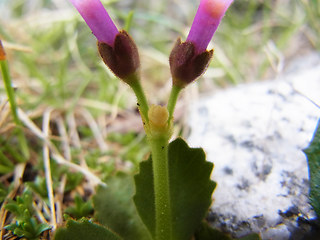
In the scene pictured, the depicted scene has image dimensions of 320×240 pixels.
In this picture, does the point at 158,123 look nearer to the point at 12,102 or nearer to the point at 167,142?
the point at 167,142

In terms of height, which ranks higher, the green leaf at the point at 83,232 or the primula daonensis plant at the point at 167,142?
the primula daonensis plant at the point at 167,142

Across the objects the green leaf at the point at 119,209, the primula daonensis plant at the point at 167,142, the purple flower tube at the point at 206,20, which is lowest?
the green leaf at the point at 119,209

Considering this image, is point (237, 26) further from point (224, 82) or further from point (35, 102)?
point (35, 102)

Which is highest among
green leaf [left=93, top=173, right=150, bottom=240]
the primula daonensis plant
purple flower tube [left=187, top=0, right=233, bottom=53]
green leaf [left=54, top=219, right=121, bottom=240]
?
purple flower tube [left=187, top=0, right=233, bottom=53]

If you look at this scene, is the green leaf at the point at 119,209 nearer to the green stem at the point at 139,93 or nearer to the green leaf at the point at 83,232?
the green leaf at the point at 83,232

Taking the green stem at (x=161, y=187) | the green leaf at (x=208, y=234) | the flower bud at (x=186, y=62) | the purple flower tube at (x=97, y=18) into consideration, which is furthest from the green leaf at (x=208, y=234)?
the purple flower tube at (x=97, y=18)

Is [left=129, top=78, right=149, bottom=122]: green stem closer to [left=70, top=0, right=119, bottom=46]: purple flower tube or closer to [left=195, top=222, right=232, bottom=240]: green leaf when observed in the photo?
[left=70, top=0, right=119, bottom=46]: purple flower tube

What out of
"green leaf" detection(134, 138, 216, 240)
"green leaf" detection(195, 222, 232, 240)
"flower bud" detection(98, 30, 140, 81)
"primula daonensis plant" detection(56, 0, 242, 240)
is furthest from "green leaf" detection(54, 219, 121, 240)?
"flower bud" detection(98, 30, 140, 81)
